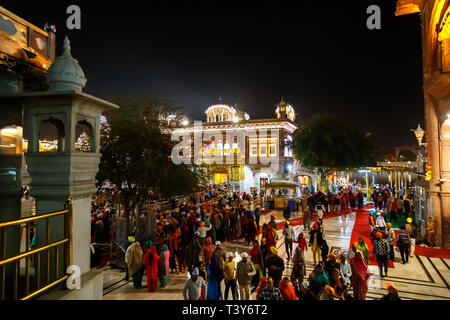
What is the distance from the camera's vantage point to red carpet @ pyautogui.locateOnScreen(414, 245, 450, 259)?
1073 cm

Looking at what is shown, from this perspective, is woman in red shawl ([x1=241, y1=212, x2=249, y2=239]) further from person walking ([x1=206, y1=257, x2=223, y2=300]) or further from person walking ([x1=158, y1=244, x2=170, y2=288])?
person walking ([x1=206, y1=257, x2=223, y2=300])

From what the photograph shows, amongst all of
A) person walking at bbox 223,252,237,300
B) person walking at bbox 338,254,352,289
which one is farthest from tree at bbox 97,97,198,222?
person walking at bbox 338,254,352,289

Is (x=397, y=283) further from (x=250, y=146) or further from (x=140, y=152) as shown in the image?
(x=250, y=146)

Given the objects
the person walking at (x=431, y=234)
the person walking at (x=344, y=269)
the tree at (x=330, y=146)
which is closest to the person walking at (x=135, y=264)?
the person walking at (x=344, y=269)

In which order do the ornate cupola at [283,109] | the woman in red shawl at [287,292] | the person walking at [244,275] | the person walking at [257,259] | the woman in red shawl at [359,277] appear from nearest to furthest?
the woman in red shawl at [287,292]
the woman in red shawl at [359,277]
the person walking at [244,275]
the person walking at [257,259]
the ornate cupola at [283,109]

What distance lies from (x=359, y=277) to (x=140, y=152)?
309 inches

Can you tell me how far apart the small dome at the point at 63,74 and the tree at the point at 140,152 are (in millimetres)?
6279

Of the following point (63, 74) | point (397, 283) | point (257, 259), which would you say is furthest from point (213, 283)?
point (397, 283)

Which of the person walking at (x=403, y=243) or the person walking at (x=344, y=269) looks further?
the person walking at (x=403, y=243)

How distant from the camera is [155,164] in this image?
9.78 m

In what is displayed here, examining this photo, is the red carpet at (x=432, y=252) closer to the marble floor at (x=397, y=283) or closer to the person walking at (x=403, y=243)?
the marble floor at (x=397, y=283)

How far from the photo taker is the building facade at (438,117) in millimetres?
11266

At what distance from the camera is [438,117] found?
1231cm

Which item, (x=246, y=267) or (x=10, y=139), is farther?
(x=246, y=267)
